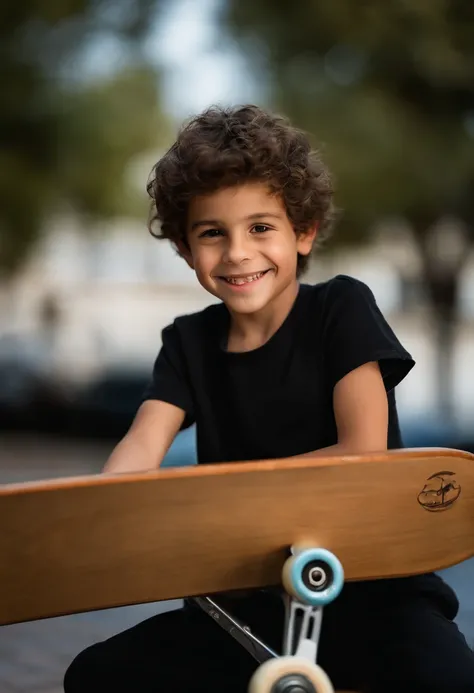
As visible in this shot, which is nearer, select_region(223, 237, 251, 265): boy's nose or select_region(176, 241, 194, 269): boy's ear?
select_region(223, 237, 251, 265): boy's nose

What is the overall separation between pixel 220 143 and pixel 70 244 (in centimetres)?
3294

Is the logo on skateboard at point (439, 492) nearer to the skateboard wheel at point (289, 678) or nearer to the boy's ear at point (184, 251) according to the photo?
the skateboard wheel at point (289, 678)

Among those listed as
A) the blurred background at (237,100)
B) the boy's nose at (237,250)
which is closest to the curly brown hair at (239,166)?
the boy's nose at (237,250)

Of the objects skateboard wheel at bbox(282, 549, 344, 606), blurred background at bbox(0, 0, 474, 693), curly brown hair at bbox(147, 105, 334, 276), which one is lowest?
skateboard wheel at bbox(282, 549, 344, 606)

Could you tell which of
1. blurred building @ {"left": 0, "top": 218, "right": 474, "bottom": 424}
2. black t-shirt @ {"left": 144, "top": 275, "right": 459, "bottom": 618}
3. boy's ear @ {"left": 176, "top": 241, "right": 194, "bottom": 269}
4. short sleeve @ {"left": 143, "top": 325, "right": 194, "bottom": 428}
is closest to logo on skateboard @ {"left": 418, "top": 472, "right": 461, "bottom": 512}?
black t-shirt @ {"left": 144, "top": 275, "right": 459, "bottom": 618}

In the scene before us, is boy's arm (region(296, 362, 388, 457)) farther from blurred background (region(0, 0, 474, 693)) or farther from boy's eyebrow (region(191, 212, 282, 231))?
blurred background (region(0, 0, 474, 693))

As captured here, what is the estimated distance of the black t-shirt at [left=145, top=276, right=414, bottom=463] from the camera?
7.16 ft

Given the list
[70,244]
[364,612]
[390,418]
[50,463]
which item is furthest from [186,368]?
[70,244]

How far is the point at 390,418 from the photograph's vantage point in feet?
7.58

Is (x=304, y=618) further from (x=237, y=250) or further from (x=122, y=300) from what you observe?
(x=122, y=300)

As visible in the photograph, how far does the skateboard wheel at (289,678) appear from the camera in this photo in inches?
66.2

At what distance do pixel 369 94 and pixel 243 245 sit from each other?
9200mm

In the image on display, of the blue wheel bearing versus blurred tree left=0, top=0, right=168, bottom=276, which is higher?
blurred tree left=0, top=0, right=168, bottom=276

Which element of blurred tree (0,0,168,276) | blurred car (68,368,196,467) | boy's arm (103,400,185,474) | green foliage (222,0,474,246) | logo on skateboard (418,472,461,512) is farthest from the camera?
blurred car (68,368,196,467)
